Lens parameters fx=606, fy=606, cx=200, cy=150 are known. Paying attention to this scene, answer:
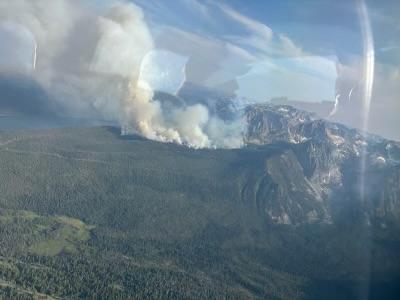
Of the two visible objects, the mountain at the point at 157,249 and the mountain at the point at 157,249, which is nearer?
the mountain at the point at 157,249

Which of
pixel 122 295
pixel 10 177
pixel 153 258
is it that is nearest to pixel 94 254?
pixel 153 258

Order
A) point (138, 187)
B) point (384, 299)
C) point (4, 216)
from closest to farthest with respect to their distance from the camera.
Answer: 1. point (384, 299)
2. point (4, 216)
3. point (138, 187)

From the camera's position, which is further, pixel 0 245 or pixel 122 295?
pixel 0 245

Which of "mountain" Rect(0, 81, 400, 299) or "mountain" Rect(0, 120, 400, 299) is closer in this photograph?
"mountain" Rect(0, 81, 400, 299)

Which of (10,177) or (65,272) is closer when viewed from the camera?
(65,272)

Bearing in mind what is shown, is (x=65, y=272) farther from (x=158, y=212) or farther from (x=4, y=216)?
(x=158, y=212)

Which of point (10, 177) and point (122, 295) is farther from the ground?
point (10, 177)

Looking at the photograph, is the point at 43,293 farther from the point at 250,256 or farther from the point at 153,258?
the point at 250,256

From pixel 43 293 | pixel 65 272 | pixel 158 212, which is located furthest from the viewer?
pixel 158 212

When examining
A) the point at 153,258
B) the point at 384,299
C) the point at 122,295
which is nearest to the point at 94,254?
the point at 153,258
